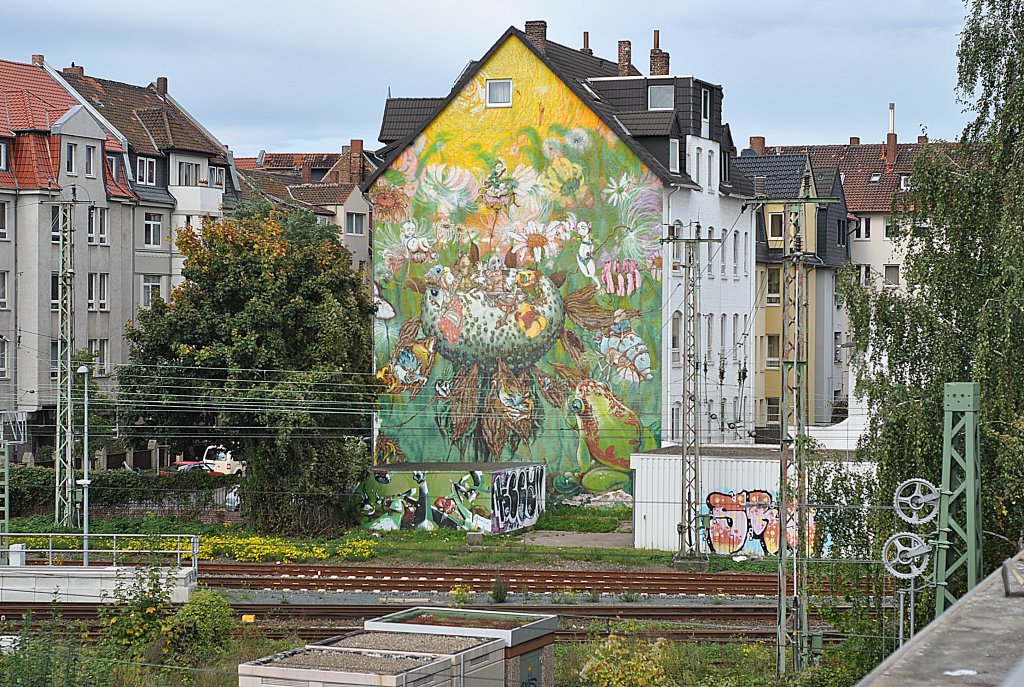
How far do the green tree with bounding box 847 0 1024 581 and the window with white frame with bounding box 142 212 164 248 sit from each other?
42003mm

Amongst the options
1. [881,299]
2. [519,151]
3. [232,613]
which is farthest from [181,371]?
[881,299]

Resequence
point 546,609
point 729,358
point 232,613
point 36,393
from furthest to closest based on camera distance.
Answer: point 729,358, point 36,393, point 546,609, point 232,613

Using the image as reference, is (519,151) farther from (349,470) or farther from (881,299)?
(881,299)

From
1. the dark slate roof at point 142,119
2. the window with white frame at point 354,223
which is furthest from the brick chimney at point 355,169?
the dark slate roof at point 142,119

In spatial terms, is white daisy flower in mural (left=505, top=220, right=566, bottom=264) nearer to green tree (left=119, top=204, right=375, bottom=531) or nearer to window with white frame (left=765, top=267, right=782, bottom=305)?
green tree (left=119, top=204, right=375, bottom=531)

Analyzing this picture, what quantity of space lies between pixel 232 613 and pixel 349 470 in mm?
17289

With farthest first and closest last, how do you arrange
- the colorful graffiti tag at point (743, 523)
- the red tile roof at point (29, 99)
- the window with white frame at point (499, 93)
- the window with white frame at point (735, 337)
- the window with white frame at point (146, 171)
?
the window with white frame at point (146, 171) < the window with white frame at point (735, 337) < the red tile roof at point (29, 99) < the window with white frame at point (499, 93) < the colorful graffiti tag at point (743, 523)

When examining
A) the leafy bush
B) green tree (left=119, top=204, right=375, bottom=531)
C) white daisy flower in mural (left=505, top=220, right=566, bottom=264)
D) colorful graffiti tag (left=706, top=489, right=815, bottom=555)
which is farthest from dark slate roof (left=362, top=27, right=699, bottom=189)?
the leafy bush

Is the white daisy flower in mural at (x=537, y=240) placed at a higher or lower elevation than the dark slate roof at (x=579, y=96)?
lower

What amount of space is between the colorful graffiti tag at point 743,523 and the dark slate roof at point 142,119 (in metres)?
31.9

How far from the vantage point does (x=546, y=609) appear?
3166 cm

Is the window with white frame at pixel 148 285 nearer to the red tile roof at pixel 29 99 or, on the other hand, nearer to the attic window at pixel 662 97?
the red tile roof at pixel 29 99

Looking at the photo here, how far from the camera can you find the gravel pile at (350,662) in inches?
715

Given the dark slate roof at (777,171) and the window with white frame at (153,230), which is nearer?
the window with white frame at (153,230)
